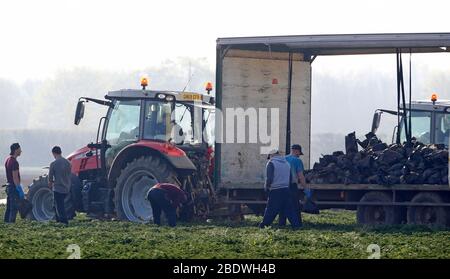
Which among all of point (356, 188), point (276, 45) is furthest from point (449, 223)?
point (276, 45)

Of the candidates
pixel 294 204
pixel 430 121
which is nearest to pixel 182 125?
pixel 294 204

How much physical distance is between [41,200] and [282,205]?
20.9 ft

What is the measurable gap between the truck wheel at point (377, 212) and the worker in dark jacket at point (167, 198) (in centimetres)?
340

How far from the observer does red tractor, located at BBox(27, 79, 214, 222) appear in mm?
23172

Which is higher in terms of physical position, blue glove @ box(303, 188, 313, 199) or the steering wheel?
the steering wheel

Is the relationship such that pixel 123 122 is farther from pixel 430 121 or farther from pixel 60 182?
pixel 430 121

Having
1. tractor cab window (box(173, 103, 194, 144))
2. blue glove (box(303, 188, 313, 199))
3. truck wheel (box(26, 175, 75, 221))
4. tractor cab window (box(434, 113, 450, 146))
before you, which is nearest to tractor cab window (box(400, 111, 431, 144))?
tractor cab window (box(434, 113, 450, 146))

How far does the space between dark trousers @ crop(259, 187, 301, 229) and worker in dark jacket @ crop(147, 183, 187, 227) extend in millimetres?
1742

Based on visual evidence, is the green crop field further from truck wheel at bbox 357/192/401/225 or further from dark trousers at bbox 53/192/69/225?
dark trousers at bbox 53/192/69/225

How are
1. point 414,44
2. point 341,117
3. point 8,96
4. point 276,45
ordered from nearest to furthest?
point 414,44 → point 276,45 → point 341,117 → point 8,96

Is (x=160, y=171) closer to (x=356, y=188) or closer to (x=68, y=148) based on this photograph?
(x=356, y=188)

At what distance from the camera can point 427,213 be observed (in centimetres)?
2175

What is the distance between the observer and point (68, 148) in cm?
10394

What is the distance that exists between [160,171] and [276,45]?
3371mm
